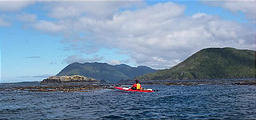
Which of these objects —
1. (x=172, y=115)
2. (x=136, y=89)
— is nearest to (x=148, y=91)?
(x=136, y=89)

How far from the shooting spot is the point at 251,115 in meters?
27.0

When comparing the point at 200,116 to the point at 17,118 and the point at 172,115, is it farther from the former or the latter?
the point at 17,118

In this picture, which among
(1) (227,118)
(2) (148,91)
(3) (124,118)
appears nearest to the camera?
(1) (227,118)

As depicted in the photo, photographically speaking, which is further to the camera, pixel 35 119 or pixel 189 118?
pixel 35 119

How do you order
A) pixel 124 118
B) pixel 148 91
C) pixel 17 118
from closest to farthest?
pixel 124 118 → pixel 17 118 → pixel 148 91

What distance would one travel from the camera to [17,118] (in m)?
29.8

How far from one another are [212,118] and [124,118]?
9320 millimetres

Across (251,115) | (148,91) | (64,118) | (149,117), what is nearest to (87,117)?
(64,118)

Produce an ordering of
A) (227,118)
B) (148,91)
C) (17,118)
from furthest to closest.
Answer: (148,91) < (17,118) < (227,118)

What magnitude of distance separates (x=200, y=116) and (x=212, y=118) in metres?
1.56

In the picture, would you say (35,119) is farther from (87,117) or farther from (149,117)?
(149,117)

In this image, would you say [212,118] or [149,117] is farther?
[149,117]

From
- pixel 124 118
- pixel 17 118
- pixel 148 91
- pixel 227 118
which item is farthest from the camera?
pixel 148 91

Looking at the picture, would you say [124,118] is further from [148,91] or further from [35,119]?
[148,91]
